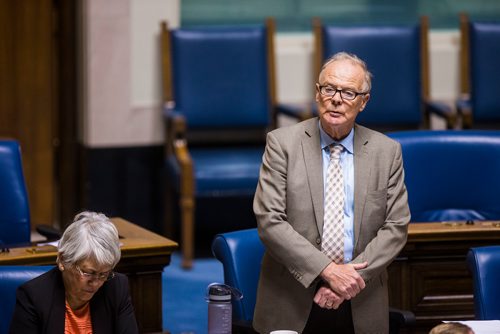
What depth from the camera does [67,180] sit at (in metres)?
6.39

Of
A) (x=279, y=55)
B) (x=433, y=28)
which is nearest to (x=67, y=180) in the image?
(x=279, y=55)

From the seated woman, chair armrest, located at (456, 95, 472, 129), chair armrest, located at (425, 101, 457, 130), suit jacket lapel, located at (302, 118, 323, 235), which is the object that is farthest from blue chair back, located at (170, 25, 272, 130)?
the seated woman

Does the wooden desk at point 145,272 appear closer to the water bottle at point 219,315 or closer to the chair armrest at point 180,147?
the water bottle at point 219,315

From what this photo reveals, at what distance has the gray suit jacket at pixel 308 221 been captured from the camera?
324 centimetres

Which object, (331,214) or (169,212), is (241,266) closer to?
(331,214)

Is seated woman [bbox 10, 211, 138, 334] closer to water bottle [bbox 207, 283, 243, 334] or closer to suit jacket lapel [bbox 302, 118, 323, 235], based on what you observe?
water bottle [bbox 207, 283, 243, 334]

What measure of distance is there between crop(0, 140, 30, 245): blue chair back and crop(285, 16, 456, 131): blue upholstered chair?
2556 mm

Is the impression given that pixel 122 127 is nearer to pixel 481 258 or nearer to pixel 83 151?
pixel 83 151

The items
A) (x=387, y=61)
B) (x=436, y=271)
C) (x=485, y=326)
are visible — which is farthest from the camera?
(x=387, y=61)

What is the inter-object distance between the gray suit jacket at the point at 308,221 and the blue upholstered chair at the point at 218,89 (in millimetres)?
2676

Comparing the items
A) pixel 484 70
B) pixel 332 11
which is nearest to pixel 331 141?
pixel 484 70

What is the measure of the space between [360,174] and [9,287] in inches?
42.0

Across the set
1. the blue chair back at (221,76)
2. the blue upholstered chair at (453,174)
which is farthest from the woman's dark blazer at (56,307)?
the blue chair back at (221,76)

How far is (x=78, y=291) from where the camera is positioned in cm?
284
